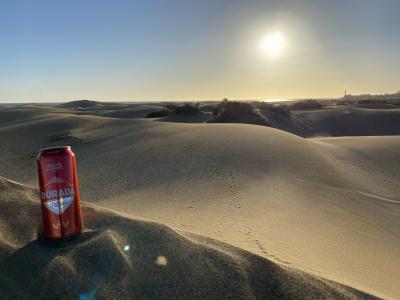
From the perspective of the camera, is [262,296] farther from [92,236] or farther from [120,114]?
[120,114]

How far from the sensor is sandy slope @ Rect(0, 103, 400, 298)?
3.71 metres

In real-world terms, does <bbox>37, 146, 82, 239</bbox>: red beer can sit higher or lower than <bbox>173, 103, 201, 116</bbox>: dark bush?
higher

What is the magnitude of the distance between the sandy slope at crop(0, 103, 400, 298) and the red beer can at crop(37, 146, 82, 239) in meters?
1.48

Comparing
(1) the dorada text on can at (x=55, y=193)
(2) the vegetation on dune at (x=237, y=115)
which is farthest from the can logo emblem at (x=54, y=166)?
(2) the vegetation on dune at (x=237, y=115)

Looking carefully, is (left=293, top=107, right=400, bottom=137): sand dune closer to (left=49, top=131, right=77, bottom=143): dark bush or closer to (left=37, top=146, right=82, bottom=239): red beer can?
(left=49, top=131, right=77, bottom=143): dark bush

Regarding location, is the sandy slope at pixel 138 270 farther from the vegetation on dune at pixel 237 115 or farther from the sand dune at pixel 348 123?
the sand dune at pixel 348 123

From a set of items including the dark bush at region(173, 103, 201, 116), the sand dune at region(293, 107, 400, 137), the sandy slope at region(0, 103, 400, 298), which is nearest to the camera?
the sandy slope at region(0, 103, 400, 298)

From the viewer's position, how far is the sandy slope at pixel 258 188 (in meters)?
3.71

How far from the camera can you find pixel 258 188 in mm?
5691

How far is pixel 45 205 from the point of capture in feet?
8.00

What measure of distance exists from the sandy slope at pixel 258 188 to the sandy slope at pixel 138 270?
0.69m

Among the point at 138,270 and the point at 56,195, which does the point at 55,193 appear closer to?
the point at 56,195

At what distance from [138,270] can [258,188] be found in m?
3.66

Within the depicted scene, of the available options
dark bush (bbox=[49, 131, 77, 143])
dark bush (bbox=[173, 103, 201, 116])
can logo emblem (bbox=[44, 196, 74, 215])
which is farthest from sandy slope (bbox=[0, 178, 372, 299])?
dark bush (bbox=[173, 103, 201, 116])
